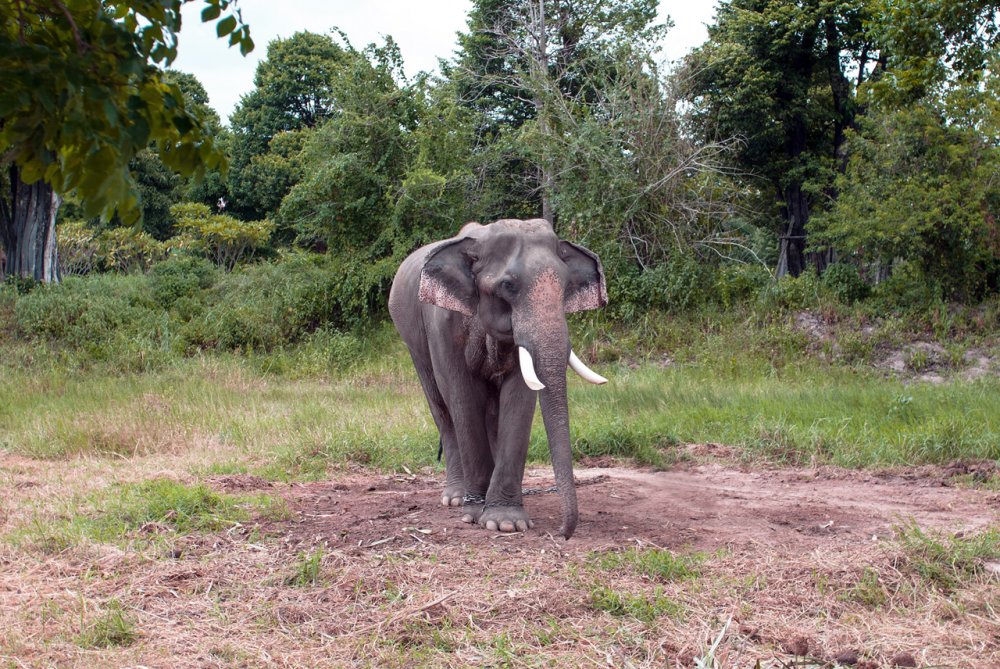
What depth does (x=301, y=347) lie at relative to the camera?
770 inches

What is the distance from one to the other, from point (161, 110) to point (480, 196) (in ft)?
62.5

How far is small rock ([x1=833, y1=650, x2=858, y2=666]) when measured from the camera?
4074 millimetres

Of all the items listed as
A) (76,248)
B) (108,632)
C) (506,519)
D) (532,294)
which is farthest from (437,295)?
(76,248)

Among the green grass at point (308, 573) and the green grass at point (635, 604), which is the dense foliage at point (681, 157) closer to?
the green grass at point (308, 573)

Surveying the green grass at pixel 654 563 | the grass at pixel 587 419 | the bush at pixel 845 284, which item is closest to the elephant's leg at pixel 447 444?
the grass at pixel 587 419

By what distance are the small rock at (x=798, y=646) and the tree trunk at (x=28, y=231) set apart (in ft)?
70.6

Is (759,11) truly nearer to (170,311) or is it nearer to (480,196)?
(480,196)

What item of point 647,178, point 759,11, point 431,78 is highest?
point 759,11

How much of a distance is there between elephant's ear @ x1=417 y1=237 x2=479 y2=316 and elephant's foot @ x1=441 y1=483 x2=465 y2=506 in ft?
5.89

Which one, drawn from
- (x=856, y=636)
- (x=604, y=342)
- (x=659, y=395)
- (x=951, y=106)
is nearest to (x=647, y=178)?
(x=604, y=342)

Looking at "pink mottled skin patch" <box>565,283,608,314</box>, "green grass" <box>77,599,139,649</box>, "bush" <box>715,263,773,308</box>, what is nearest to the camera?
"green grass" <box>77,599,139,649</box>

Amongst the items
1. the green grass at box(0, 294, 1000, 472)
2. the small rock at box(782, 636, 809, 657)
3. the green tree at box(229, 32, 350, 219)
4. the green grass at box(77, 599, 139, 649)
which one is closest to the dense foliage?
the green grass at box(0, 294, 1000, 472)

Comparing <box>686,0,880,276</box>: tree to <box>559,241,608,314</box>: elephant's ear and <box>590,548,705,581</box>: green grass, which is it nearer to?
<box>559,241,608,314</box>: elephant's ear

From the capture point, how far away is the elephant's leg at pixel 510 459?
639 cm
